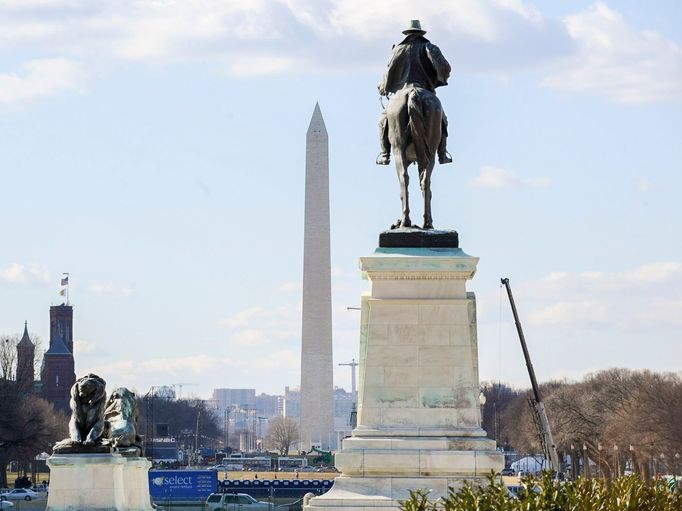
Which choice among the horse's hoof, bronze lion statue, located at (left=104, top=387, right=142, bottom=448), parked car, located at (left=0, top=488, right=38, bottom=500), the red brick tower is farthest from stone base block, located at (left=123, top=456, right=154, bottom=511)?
the red brick tower

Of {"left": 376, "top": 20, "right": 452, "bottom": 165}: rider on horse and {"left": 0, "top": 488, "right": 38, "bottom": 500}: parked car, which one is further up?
{"left": 376, "top": 20, "right": 452, "bottom": 165}: rider on horse

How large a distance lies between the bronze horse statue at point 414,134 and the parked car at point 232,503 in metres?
48.6

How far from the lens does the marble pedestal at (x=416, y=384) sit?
28766mm

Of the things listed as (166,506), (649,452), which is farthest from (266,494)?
(649,452)

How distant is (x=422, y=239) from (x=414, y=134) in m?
1.87

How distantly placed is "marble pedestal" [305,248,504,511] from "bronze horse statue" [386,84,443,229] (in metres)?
1.32

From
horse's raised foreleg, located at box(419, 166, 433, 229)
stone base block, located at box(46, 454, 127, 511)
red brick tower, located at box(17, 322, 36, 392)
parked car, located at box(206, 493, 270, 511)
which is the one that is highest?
red brick tower, located at box(17, 322, 36, 392)

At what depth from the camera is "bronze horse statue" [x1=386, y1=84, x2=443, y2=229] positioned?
30.8m

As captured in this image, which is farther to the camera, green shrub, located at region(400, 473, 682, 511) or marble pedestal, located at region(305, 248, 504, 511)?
marble pedestal, located at region(305, 248, 504, 511)

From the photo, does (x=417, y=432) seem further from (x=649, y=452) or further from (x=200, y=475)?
(x=649, y=452)

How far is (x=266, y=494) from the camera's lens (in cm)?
9712

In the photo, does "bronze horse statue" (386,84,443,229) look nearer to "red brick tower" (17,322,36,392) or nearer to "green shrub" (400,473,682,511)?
Answer: "green shrub" (400,473,682,511)

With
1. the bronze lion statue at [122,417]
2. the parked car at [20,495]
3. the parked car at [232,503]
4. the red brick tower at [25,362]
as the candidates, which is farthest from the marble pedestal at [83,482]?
the red brick tower at [25,362]

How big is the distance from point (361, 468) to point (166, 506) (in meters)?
52.5
